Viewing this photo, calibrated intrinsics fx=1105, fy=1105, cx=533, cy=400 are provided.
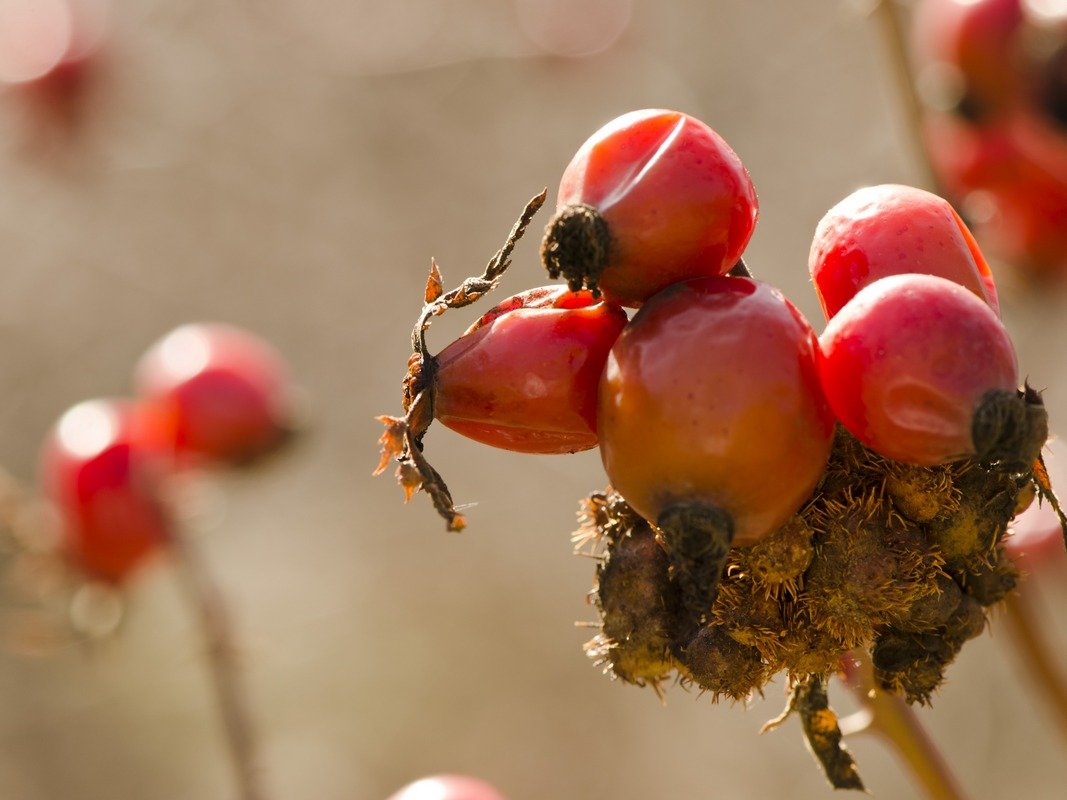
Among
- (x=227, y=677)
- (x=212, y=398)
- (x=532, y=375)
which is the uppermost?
(x=532, y=375)

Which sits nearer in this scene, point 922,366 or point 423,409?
point 922,366

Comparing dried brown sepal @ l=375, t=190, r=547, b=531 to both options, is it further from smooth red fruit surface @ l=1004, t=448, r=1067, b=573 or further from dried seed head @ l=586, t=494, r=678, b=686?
smooth red fruit surface @ l=1004, t=448, r=1067, b=573

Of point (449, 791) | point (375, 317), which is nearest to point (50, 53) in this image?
point (375, 317)

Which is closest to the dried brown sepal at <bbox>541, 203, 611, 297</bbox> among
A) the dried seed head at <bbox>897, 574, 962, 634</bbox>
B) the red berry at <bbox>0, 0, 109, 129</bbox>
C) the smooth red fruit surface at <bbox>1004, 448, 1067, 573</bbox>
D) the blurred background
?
the dried seed head at <bbox>897, 574, 962, 634</bbox>

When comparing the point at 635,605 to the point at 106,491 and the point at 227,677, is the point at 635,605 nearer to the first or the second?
the point at 227,677

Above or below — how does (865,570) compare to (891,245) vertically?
below

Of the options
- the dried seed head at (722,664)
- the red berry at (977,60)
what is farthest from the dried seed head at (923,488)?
the red berry at (977,60)
